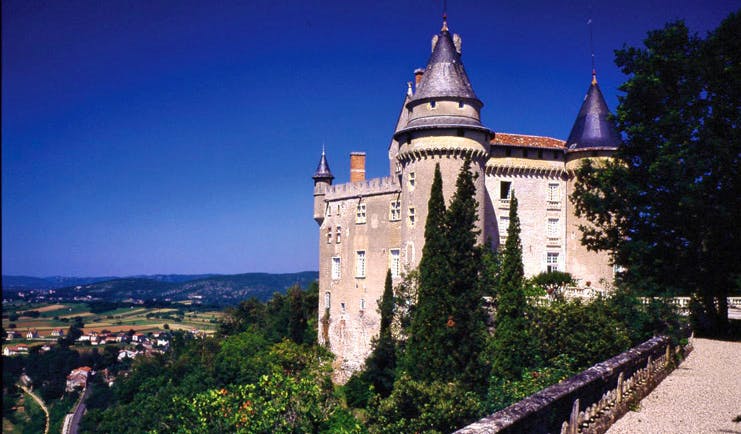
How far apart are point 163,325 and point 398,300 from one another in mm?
112723

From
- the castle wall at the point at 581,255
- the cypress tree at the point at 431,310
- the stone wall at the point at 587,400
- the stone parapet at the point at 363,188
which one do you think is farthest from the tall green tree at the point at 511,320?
the stone parapet at the point at 363,188

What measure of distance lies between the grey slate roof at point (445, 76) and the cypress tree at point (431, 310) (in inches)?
290

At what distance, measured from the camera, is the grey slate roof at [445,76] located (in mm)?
33656

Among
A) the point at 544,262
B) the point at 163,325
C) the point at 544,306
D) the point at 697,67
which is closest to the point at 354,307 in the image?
the point at 544,262

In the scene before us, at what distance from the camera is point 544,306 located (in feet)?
85.1

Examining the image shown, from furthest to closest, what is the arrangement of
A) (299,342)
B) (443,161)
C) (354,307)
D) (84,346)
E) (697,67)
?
1. (84,346)
2. (299,342)
3. (354,307)
4. (443,161)
5. (697,67)

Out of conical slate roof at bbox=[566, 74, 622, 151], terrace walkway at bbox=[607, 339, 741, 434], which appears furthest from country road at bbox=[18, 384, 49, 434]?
terrace walkway at bbox=[607, 339, 741, 434]

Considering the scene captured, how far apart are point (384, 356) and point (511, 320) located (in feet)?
39.8

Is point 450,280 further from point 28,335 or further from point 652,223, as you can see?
point 28,335

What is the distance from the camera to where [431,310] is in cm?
2838

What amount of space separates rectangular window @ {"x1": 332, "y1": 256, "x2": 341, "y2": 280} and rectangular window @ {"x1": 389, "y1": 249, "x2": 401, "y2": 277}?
20.9ft

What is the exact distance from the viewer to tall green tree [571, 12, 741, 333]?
22.3 metres

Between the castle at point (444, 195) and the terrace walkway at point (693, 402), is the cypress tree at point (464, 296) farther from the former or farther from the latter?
the terrace walkway at point (693, 402)

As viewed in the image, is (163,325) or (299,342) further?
(163,325)
